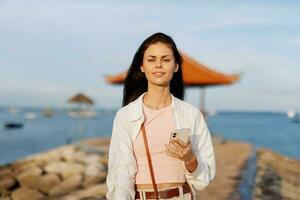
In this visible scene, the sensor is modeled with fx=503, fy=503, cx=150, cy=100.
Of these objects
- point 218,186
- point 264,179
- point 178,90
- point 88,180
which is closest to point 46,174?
point 88,180

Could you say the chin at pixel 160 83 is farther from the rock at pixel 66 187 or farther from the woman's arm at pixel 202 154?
the rock at pixel 66 187

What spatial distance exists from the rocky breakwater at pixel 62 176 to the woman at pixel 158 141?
580 centimetres

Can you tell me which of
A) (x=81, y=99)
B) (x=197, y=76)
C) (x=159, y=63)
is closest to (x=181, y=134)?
(x=159, y=63)

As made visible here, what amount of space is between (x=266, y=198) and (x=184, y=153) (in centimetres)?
694

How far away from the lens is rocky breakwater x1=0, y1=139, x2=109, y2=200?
12.7 metres

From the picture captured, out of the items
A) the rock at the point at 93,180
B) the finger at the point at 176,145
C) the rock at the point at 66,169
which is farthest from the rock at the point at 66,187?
the finger at the point at 176,145

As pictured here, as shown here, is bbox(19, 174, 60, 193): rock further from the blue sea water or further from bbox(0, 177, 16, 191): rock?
the blue sea water

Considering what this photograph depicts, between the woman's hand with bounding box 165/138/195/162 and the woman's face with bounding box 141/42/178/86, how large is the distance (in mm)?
497

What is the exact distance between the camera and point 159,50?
3287 millimetres

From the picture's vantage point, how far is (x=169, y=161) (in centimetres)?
318

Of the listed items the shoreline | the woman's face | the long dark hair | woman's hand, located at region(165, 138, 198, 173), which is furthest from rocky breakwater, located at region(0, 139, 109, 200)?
woman's hand, located at region(165, 138, 198, 173)

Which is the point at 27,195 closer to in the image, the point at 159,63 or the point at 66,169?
the point at 66,169

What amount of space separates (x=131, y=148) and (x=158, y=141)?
18cm

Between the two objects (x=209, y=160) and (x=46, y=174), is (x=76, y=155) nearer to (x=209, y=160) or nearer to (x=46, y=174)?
(x=46, y=174)
